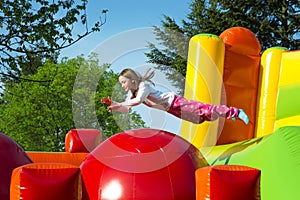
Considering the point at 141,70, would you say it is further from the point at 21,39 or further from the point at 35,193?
the point at 21,39

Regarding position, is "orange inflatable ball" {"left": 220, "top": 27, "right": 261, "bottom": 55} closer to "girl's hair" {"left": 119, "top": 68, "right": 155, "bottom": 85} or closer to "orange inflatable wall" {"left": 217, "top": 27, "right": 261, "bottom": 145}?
"orange inflatable wall" {"left": 217, "top": 27, "right": 261, "bottom": 145}

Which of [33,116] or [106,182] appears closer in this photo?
[106,182]

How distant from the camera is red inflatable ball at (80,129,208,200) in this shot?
→ 3160mm

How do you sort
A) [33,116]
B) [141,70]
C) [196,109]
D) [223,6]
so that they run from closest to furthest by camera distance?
[141,70]
[196,109]
[33,116]
[223,6]

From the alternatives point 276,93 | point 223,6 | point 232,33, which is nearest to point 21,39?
point 232,33

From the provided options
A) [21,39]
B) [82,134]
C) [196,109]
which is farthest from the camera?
[21,39]

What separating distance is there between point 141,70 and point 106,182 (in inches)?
32.4

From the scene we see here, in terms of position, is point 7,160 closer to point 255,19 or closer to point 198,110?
point 198,110

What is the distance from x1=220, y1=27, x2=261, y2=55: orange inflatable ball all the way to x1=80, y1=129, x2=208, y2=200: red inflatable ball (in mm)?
2692

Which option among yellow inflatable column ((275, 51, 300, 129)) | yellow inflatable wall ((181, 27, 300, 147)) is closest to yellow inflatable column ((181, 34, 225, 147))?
yellow inflatable wall ((181, 27, 300, 147))

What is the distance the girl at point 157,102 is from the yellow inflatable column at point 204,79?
0.99 metres

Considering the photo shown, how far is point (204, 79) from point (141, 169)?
2.52 metres

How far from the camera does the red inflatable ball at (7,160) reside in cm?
344

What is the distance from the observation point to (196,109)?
440 cm
